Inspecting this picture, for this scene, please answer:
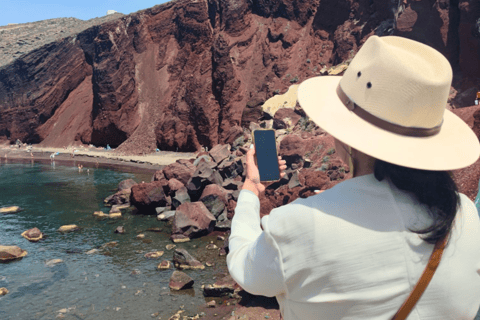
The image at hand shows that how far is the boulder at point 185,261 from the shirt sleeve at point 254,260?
9431 millimetres

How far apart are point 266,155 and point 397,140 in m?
0.90

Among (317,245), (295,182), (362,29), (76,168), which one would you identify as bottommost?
(76,168)

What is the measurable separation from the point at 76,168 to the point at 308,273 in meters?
35.8

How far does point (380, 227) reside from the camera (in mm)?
1278

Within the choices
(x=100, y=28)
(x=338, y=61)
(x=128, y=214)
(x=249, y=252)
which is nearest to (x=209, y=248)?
(x=128, y=214)

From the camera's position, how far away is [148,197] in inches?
670

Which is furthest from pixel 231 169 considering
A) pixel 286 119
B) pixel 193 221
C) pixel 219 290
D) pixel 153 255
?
pixel 219 290

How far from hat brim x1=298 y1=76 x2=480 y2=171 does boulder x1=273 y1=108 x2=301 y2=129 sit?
76.7ft

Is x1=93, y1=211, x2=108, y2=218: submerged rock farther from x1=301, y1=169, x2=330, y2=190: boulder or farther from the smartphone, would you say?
the smartphone

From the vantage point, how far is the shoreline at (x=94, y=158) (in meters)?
33.7

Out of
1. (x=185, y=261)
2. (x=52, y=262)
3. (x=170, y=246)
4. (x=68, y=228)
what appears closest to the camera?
(x=185, y=261)

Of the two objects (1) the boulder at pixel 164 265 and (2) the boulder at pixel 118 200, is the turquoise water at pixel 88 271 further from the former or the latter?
(2) the boulder at pixel 118 200

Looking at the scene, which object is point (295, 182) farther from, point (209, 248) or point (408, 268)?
point (408, 268)

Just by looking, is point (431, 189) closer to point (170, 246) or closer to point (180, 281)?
point (180, 281)
